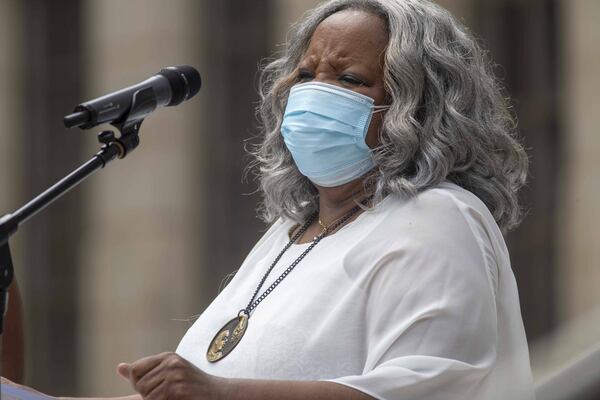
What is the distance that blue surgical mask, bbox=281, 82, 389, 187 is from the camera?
3.71m

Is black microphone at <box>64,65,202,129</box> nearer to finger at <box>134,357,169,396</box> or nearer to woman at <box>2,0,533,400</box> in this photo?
woman at <box>2,0,533,400</box>

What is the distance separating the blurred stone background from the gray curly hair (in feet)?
21.7

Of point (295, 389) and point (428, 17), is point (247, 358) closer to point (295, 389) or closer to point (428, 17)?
point (295, 389)

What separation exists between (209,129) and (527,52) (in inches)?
148

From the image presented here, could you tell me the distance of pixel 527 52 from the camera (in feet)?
39.9

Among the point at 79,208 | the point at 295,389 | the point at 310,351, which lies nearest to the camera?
the point at 295,389

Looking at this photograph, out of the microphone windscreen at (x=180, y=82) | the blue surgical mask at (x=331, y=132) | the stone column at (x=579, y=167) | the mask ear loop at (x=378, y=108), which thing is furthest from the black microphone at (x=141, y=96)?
the stone column at (x=579, y=167)

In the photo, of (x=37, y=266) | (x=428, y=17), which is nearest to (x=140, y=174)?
(x=37, y=266)

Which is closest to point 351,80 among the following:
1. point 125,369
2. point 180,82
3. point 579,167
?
point 180,82

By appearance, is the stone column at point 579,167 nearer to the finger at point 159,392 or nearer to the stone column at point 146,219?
the stone column at point 146,219

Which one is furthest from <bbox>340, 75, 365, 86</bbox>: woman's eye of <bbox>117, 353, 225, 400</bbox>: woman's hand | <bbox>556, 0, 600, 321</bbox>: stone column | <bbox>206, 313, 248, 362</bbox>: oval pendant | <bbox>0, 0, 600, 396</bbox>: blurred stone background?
<bbox>0, 0, 600, 396</bbox>: blurred stone background

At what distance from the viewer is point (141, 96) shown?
3.42 metres

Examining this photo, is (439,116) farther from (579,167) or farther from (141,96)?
(579,167)

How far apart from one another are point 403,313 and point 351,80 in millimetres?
749
